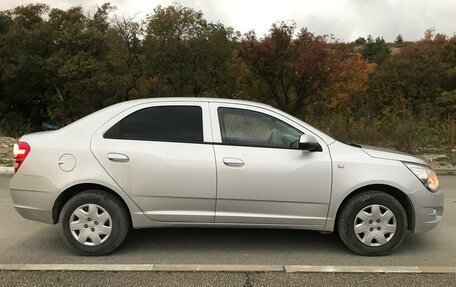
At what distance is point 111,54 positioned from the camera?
35219 millimetres

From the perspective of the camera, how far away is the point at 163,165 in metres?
4.93

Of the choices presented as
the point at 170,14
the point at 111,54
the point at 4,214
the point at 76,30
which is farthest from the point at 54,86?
the point at 4,214

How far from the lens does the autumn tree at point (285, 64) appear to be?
68.1 ft

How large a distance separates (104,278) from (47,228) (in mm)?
2018

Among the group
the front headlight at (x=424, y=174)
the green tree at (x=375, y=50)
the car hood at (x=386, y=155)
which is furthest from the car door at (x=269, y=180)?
the green tree at (x=375, y=50)

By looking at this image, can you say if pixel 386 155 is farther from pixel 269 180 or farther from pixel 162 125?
pixel 162 125

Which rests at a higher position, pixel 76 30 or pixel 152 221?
pixel 76 30

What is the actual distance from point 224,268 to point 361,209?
59.1 inches

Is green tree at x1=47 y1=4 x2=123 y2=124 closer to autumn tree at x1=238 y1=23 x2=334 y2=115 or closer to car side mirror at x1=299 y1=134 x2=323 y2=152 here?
autumn tree at x1=238 y1=23 x2=334 y2=115

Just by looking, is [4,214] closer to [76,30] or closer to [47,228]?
[47,228]

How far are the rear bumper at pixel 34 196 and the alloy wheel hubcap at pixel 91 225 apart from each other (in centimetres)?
29

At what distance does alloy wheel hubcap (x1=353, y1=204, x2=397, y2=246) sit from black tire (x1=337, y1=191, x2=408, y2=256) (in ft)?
0.07

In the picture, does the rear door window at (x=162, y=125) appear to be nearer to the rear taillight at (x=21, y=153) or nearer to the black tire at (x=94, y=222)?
the black tire at (x=94, y=222)

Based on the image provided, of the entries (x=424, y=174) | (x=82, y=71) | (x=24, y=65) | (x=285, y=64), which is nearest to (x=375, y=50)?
(x=82, y=71)
